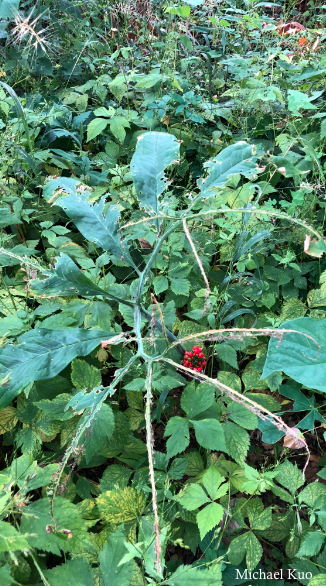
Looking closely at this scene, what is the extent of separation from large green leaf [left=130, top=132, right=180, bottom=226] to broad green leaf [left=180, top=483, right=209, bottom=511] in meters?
0.92

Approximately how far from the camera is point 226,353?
1.49 meters

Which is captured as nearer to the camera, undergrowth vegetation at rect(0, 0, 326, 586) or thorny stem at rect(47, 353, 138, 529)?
thorny stem at rect(47, 353, 138, 529)

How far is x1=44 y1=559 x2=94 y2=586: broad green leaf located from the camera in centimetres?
92

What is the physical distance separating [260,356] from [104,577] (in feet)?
3.25

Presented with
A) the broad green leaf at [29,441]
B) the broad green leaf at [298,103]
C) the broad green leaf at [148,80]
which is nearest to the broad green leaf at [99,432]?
the broad green leaf at [29,441]

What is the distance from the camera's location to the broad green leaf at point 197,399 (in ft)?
4.08

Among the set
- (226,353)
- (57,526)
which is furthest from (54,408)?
(226,353)

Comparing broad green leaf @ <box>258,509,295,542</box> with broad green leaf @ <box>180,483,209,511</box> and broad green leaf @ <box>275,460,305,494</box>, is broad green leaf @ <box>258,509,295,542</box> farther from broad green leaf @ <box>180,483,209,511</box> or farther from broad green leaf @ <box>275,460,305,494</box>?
broad green leaf @ <box>180,483,209,511</box>

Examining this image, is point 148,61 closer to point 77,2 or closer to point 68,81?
point 68,81

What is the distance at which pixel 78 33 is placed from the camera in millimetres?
3152

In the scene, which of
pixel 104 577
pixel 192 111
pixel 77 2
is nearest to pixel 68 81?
pixel 77 2

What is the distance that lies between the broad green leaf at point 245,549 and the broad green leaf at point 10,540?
70 centimetres

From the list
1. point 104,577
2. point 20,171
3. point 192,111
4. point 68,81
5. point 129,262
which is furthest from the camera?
point 68,81

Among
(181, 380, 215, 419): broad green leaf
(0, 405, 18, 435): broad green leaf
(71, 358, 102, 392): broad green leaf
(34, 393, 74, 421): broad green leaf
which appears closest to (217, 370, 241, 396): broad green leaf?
(181, 380, 215, 419): broad green leaf
